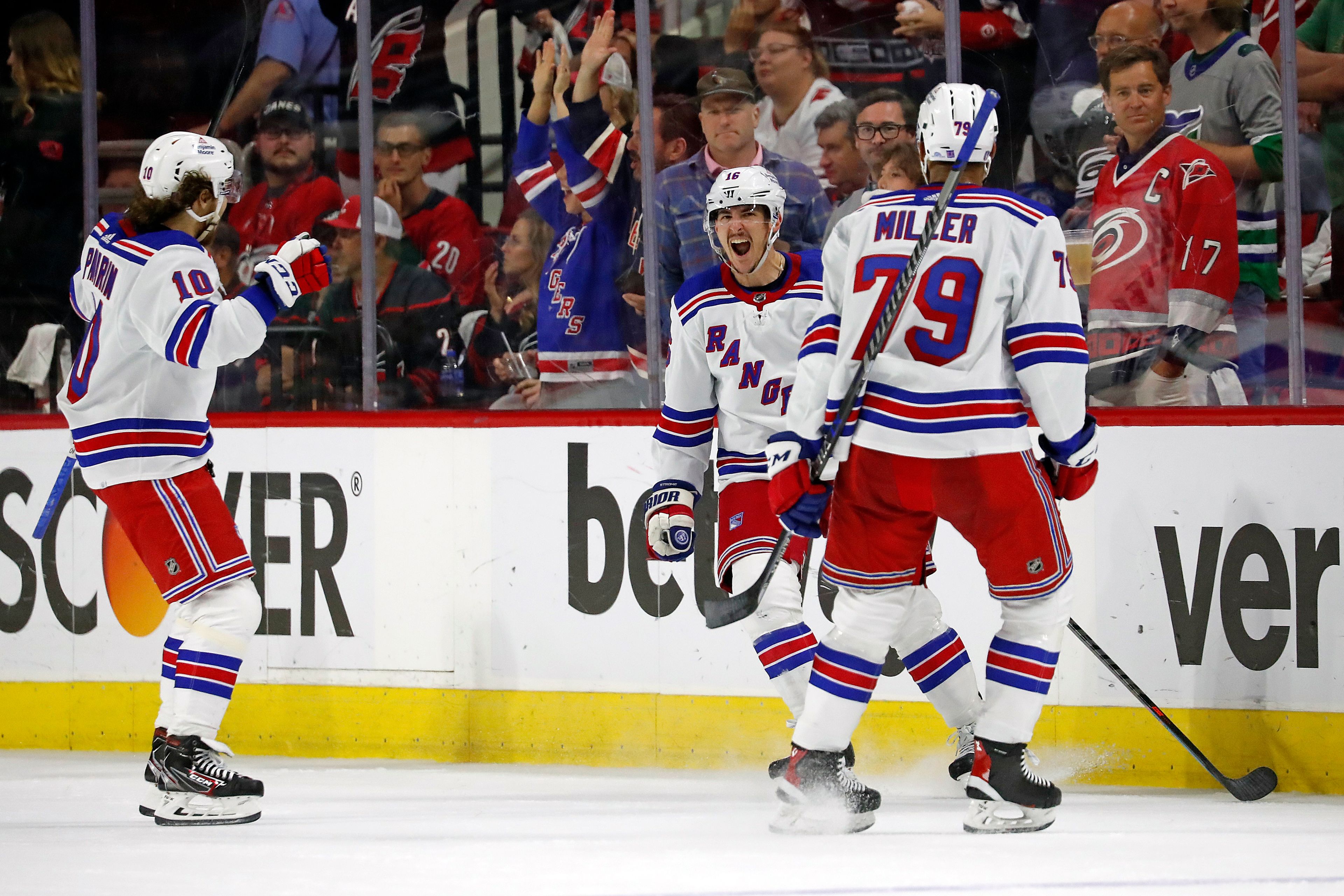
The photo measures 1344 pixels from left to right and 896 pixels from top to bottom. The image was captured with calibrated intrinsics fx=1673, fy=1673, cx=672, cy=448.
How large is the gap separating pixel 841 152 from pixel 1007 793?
7.41 ft

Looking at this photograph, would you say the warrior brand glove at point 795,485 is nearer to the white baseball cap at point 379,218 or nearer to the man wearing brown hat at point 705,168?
the man wearing brown hat at point 705,168

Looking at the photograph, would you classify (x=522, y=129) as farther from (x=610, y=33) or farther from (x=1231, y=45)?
(x=1231, y=45)

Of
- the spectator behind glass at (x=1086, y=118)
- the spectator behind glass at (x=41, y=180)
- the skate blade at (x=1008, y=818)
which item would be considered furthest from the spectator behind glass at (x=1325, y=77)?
the spectator behind glass at (x=41, y=180)

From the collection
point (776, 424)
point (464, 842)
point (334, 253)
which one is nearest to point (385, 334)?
point (334, 253)

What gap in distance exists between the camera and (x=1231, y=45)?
427 centimetres

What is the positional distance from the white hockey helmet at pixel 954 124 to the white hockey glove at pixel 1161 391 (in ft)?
4.82

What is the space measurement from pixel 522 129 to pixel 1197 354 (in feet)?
6.81

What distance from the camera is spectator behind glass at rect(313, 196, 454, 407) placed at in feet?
16.6

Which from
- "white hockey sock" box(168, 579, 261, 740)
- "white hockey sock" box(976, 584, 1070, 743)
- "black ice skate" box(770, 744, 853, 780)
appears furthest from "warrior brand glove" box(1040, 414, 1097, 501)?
"white hockey sock" box(168, 579, 261, 740)

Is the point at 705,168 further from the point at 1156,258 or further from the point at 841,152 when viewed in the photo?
the point at 1156,258

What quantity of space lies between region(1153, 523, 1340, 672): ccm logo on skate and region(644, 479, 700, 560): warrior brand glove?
105cm

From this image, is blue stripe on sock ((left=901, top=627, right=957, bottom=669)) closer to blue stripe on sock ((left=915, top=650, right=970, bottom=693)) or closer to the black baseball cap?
blue stripe on sock ((left=915, top=650, right=970, bottom=693))

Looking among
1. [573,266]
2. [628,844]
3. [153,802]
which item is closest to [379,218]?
[573,266]

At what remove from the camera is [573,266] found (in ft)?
16.3
